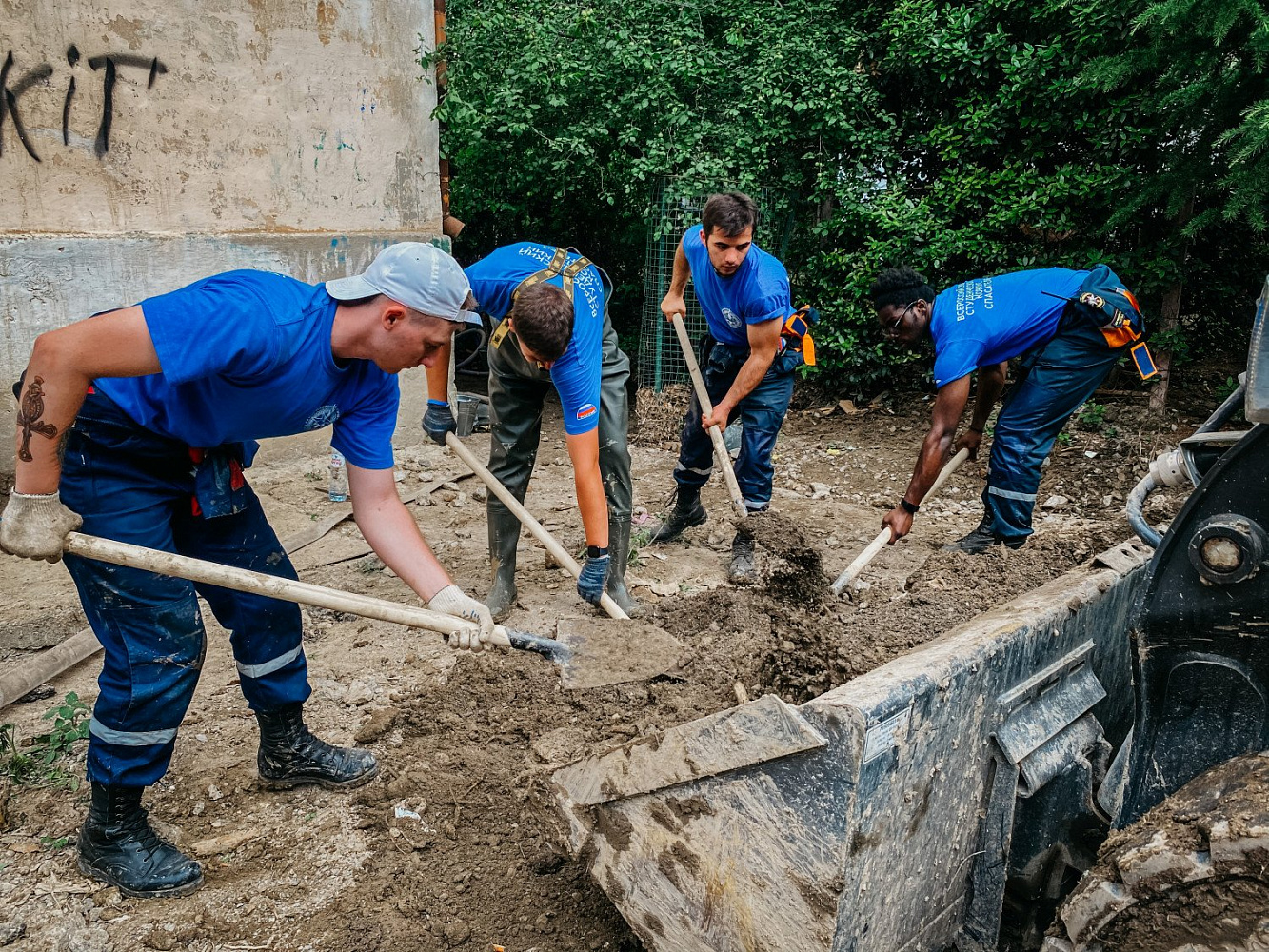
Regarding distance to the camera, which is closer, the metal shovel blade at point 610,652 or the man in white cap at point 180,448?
the man in white cap at point 180,448

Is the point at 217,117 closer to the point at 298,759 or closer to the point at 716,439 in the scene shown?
the point at 716,439

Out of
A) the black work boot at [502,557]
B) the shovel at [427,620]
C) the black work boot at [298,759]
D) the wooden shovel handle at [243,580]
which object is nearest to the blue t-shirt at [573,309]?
the black work boot at [502,557]

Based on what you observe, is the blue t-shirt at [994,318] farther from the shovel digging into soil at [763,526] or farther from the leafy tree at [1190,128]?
the leafy tree at [1190,128]

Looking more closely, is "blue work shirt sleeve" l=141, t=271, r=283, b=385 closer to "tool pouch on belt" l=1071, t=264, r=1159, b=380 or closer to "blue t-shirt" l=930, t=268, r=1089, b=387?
"blue t-shirt" l=930, t=268, r=1089, b=387

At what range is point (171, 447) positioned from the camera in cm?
238

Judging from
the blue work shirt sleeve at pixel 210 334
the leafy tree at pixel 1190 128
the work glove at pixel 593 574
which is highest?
the leafy tree at pixel 1190 128

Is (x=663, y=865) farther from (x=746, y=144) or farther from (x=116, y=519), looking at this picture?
(x=746, y=144)

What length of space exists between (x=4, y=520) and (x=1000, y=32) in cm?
738

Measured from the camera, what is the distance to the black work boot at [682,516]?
5348 mm

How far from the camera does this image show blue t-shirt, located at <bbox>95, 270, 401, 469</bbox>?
209cm

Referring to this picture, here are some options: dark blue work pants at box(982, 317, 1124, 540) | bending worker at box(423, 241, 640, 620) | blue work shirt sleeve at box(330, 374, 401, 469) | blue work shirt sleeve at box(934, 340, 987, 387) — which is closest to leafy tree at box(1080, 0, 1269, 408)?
dark blue work pants at box(982, 317, 1124, 540)

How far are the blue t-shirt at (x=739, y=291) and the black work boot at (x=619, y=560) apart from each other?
3.97 ft

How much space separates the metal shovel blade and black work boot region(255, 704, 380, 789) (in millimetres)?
793

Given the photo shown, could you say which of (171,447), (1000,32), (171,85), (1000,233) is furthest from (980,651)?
(1000,32)
